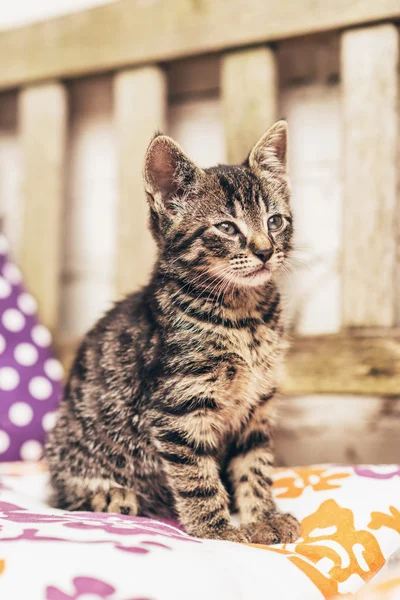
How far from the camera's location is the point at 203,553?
735mm

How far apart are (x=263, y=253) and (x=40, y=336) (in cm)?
83

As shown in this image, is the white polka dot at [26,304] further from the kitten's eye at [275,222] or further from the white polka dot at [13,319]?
the kitten's eye at [275,222]

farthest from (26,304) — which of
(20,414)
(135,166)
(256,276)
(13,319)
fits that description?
(256,276)

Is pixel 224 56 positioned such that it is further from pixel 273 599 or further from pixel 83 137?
pixel 273 599

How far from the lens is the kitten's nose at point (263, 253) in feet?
3.17

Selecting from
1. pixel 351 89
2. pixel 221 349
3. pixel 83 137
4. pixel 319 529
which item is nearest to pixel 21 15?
pixel 83 137

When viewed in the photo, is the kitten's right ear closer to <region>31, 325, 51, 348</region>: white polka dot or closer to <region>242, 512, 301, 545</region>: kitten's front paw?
<region>242, 512, 301, 545</region>: kitten's front paw

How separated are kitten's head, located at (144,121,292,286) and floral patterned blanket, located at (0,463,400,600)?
0.39 meters

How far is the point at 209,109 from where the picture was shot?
1745mm

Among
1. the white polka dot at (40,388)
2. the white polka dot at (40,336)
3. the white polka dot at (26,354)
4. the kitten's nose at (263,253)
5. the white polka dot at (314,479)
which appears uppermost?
the kitten's nose at (263,253)

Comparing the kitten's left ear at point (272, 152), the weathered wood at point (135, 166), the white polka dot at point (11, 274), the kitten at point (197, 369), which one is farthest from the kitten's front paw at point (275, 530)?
the white polka dot at point (11, 274)

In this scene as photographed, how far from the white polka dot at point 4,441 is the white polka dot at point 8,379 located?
0.10 meters

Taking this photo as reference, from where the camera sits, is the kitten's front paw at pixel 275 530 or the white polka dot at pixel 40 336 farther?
the white polka dot at pixel 40 336

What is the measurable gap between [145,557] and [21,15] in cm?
187
